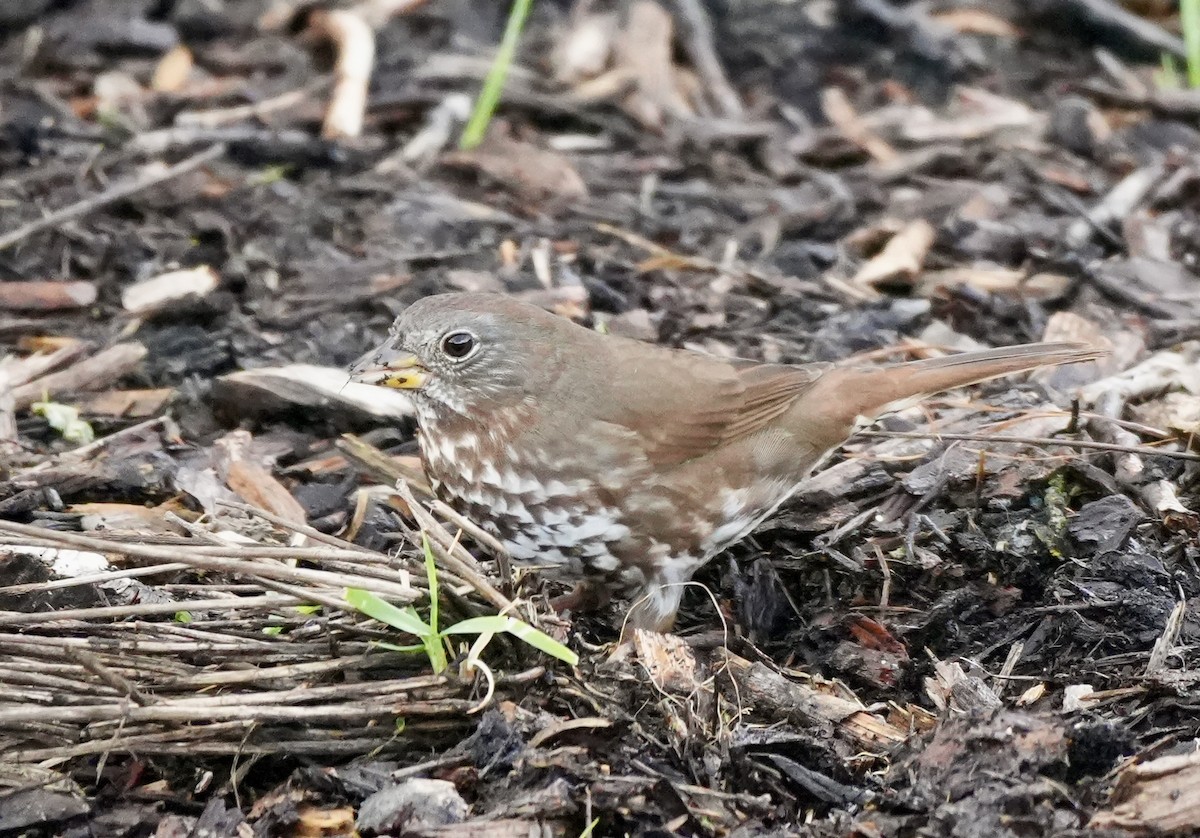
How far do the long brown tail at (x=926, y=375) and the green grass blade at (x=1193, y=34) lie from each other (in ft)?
8.55

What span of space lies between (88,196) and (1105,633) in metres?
3.94

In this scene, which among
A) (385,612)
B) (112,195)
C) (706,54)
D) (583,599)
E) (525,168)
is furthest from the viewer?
(706,54)

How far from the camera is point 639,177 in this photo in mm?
6023

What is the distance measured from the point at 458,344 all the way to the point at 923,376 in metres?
1.32

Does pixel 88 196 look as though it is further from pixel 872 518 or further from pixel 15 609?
pixel 872 518

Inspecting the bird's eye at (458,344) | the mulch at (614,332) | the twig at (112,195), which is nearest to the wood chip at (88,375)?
the mulch at (614,332)

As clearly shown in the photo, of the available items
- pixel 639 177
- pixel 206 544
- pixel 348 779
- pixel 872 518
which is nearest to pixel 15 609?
pixel 206 544

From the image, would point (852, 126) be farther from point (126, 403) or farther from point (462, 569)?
point (462, 569)

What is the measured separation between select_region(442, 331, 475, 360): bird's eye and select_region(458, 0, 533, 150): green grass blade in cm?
202

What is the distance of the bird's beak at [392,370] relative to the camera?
3.75 metres

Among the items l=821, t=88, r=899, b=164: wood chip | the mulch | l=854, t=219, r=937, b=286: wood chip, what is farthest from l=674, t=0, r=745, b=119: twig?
l=854, t=219, r=937, b=286: wood chip

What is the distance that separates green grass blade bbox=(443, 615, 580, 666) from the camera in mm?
2822

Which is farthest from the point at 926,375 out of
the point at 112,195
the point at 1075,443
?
the point at 112,195

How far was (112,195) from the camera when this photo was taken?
5.26 metres
